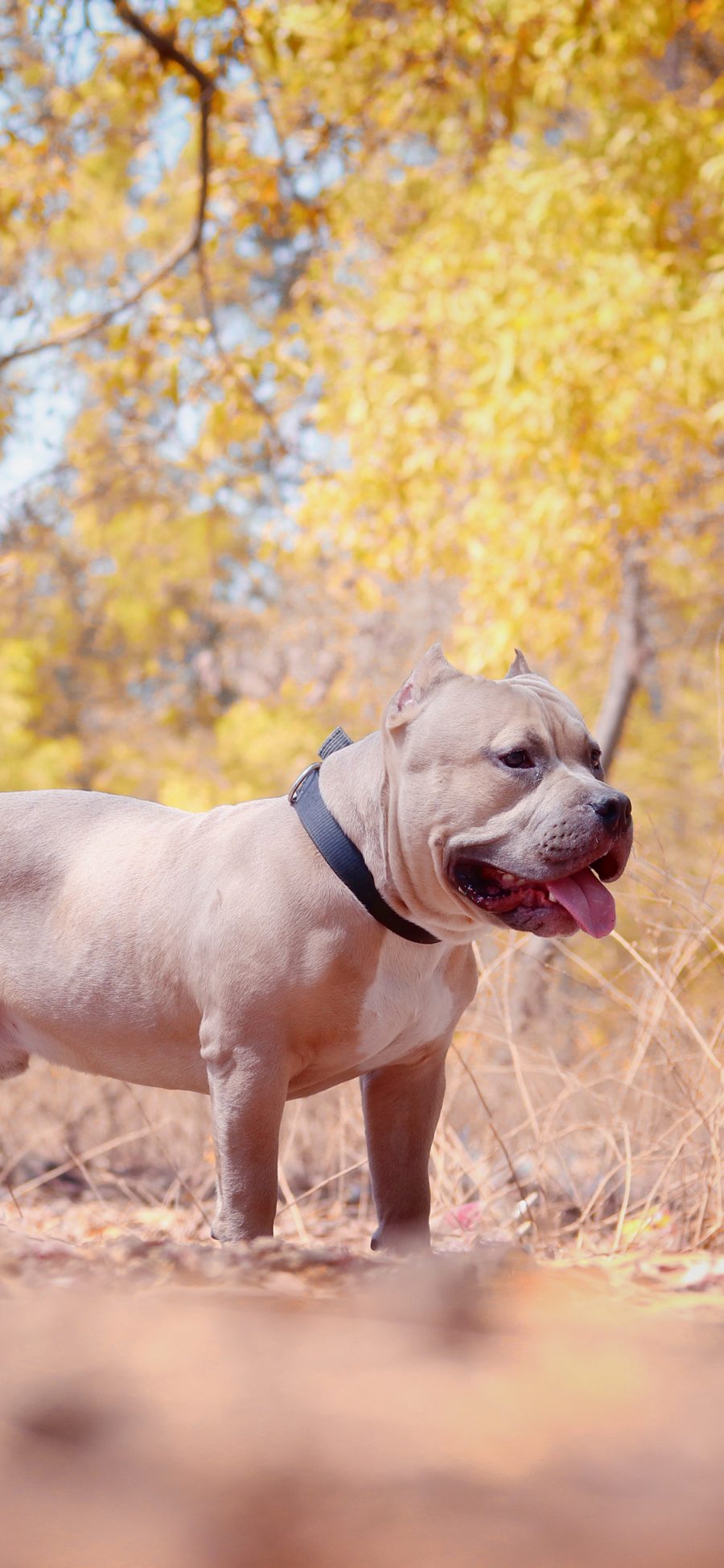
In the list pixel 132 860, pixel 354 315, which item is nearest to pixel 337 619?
pixel 354 315

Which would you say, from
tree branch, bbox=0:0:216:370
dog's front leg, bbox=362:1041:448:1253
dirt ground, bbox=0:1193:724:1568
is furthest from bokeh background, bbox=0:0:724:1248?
dirt ground, bbox=0:1193:724:1568

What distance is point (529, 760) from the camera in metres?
2.20

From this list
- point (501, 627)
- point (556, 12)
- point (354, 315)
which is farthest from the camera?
point (354, 315)

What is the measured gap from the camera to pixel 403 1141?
2543 mm

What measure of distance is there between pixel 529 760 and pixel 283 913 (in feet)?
1.56

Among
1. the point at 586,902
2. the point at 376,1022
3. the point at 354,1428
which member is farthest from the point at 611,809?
the point at 354,1428

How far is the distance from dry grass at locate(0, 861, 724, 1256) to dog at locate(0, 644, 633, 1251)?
0.34 m

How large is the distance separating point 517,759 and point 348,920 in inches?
15.1

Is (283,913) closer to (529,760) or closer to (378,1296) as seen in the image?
(529,760)

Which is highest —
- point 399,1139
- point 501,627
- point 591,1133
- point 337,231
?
point 337,231

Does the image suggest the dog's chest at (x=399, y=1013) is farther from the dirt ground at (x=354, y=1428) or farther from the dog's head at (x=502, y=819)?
the dirt ground at (x=354, y=1428)

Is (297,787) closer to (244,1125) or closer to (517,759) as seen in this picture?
(517,759)

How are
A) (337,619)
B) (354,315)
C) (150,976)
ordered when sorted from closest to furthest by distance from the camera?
1. (150,976)
2. (354,315)
3. (337,619)

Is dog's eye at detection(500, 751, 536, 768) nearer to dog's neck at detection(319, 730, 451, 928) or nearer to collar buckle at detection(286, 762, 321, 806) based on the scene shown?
dog's neck at detection(319, 730, 451, 928)
